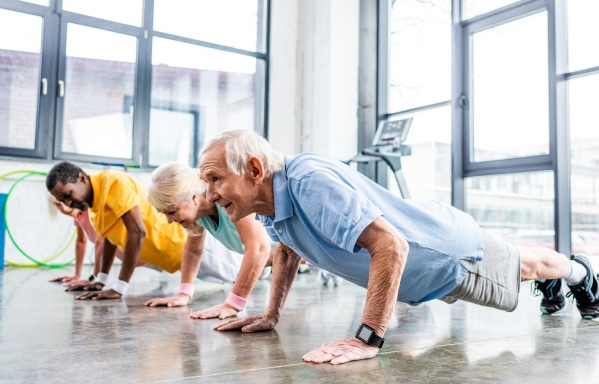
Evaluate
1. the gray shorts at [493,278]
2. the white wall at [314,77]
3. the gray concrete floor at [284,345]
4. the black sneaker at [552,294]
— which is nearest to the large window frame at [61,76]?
the white wall at [314,77]

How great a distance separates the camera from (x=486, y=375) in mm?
1320

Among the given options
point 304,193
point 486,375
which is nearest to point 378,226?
point 304,193

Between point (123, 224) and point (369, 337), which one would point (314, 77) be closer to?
point (123, 224)

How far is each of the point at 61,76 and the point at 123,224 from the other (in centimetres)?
311

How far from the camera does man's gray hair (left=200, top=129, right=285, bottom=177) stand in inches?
58.4

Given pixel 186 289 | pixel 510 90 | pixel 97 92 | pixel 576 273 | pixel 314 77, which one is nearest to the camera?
pixel 576 273

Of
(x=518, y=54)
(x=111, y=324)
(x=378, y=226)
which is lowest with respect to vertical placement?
(x=111, y=324)

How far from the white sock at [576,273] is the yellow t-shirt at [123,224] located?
6.33 feet

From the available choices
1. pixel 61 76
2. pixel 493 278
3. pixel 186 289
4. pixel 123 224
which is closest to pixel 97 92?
pixel 61 76

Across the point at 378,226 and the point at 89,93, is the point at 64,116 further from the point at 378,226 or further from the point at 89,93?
the point at 378,226

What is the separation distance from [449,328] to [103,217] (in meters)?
1.71

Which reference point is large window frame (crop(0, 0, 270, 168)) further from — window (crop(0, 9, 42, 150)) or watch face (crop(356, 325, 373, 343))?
watch face (crop(356, 325, 373, 343))

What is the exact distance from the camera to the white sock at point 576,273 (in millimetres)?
2119

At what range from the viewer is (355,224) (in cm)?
133
